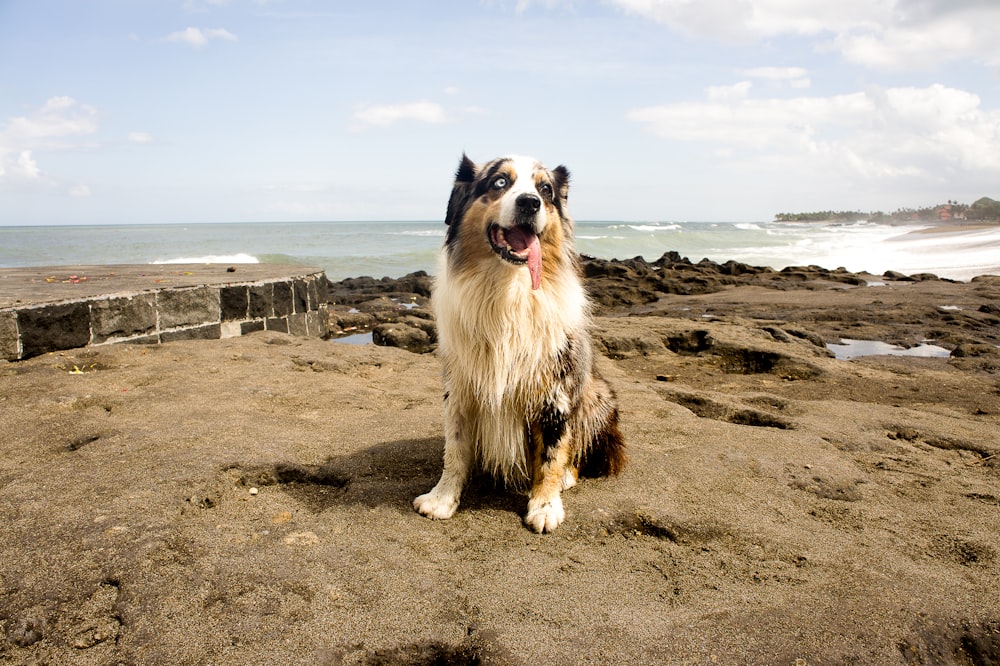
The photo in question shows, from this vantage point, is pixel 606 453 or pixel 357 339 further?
pixel 357 339

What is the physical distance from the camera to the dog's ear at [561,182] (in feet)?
10.8

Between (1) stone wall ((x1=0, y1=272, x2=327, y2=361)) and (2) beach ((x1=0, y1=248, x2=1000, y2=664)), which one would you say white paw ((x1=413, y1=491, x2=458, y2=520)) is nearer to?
(2) beach ((x1=0, y1=248, x2=1000, y2=664))

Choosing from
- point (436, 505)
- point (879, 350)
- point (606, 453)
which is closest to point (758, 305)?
point (879, 350)

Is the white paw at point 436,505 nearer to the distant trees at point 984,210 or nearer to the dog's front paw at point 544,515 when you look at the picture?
the dog's front paw at point 544,515

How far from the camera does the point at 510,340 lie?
3.02 metres

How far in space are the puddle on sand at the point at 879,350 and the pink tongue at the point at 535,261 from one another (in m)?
6.92

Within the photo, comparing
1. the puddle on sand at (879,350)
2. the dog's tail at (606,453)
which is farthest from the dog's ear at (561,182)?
the puddle on sand at (879,350)

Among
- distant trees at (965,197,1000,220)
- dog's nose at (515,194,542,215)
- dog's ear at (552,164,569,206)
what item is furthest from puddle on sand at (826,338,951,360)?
distant trees at (965,197,1000,220)

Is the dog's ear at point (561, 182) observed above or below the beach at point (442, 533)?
above

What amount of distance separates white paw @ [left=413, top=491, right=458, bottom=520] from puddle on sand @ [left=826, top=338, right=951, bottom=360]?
282 inches

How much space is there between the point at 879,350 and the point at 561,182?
24.3 feet

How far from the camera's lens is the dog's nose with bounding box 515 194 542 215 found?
283 cm

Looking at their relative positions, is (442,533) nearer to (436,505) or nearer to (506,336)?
(436,505)

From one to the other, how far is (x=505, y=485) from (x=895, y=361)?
6.58m
